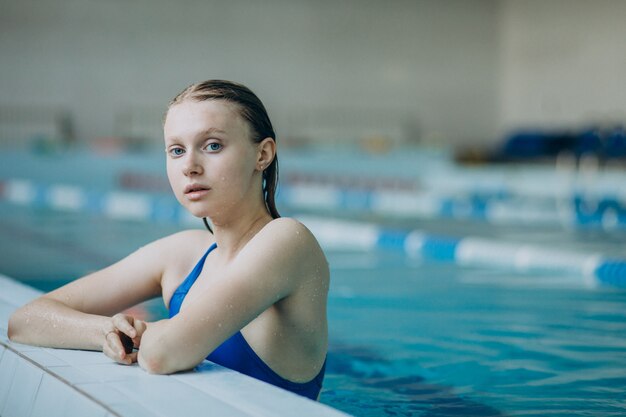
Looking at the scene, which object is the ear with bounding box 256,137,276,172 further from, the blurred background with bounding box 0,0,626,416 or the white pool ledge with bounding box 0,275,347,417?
the blurred background with bounding box 0,0,626,416

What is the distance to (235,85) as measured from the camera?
1798 millimetres

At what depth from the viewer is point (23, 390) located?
1833mm

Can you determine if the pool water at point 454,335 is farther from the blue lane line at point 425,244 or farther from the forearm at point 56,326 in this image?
the forearm at point 56,326

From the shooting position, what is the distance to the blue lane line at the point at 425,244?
5.13 meters

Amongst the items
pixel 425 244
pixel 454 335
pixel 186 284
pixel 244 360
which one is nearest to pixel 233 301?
pixel 244 360

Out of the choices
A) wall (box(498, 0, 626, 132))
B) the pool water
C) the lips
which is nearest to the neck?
the lips

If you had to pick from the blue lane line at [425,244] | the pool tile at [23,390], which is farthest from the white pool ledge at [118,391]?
the blue lane line at [425,244]

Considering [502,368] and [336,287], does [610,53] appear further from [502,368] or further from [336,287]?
[502,368]

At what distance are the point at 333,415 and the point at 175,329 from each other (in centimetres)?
36

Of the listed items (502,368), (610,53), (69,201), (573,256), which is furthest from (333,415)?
(610,53)

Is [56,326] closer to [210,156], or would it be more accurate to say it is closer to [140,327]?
[140,327]

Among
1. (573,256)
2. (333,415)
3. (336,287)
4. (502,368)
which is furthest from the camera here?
(573,256)

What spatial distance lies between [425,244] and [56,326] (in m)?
4.53

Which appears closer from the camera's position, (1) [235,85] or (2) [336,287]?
(1) [235,85]
